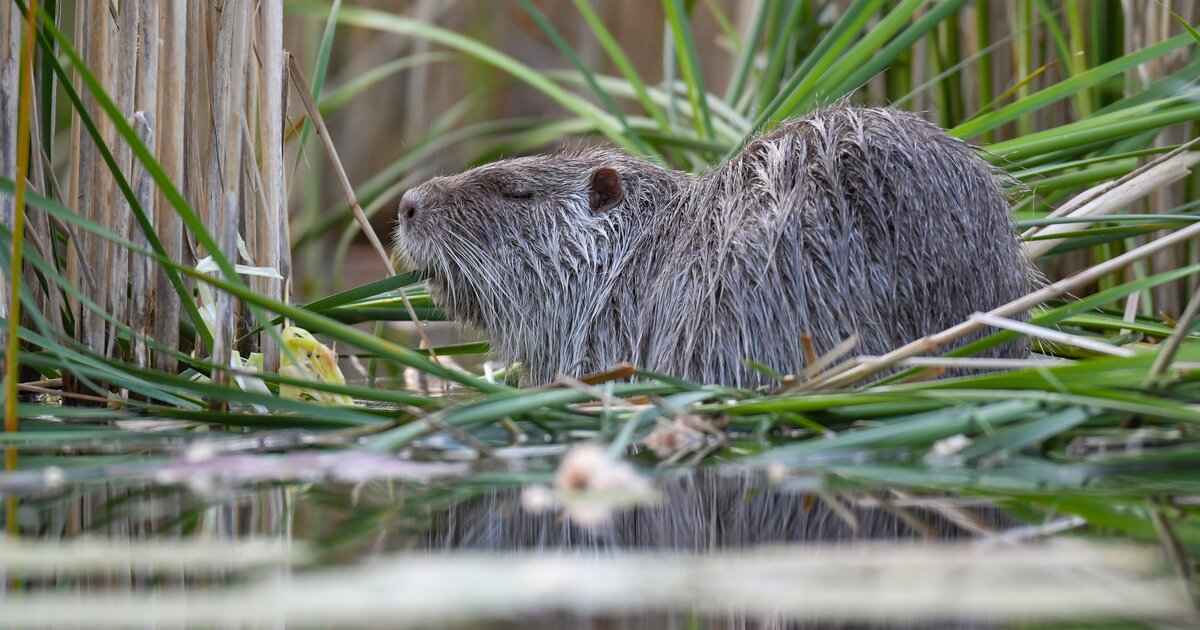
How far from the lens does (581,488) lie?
1377 millimetres

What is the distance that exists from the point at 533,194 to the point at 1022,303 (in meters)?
1.38

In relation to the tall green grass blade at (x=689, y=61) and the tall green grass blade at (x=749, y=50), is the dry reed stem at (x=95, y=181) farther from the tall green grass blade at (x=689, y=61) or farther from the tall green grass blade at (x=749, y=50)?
the tall green grass blade at (x=749, y=50)

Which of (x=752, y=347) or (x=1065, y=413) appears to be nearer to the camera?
(x=1065, y=413)

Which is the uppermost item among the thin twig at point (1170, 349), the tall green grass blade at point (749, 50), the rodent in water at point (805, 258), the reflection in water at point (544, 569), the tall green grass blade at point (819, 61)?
the tall green grass blade at point (749, 50)

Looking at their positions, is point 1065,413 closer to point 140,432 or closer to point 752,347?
point 752,347

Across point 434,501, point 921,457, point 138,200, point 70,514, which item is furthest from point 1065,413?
point 138,200

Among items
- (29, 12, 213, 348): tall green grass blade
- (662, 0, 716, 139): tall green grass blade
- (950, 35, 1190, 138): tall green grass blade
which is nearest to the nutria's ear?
(662, 0, 716, 139): tall green grass blade

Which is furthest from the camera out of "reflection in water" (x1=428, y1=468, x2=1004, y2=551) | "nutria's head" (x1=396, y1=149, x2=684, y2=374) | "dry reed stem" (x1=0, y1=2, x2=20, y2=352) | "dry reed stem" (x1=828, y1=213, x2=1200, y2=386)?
"nutria's head" (x1=396, y1=149, x2=684, y2=374)

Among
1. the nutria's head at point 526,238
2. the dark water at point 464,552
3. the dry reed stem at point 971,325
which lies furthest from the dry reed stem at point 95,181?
the dry reed stem at point 971,325

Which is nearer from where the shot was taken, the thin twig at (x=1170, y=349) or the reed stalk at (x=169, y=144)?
the thin twig at (x=1170, y=349)

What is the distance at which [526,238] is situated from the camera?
9.48ft

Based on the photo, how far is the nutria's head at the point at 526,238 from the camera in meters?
2.80

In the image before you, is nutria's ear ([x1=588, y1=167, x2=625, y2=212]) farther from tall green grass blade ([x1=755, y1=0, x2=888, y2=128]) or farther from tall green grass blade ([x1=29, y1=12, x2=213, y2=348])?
tall green grass blade ([x1=29, y1=12, x2=213, y2=348])

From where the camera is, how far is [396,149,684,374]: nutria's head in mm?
2803
